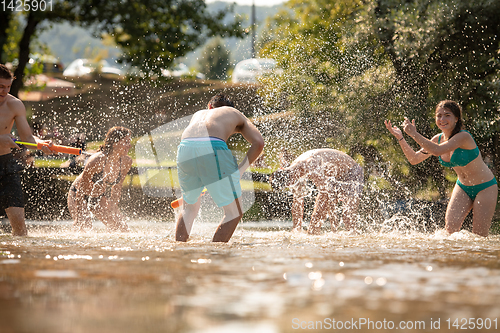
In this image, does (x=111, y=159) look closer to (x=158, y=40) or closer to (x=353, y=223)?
(x=353, y=223)

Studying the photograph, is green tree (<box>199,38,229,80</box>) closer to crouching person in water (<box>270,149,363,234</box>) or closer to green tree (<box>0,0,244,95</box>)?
green tree (<box>0,0,244,95</box>)

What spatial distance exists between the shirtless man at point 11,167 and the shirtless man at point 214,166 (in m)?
1.51

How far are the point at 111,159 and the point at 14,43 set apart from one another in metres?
16.8

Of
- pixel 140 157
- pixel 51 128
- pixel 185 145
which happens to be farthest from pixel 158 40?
pixel 185 145

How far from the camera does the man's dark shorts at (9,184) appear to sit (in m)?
5.63

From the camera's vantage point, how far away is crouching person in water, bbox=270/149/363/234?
7.14m

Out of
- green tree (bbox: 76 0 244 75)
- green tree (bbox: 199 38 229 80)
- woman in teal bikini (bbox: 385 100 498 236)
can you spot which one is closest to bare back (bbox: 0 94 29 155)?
woman in teal bikini (bbox: 385 100 498 236)

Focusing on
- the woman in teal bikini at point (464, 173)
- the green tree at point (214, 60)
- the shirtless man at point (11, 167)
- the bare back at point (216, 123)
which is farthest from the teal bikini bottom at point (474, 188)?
the green tree at point (214, 60)

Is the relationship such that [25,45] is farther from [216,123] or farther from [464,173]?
[464,173]

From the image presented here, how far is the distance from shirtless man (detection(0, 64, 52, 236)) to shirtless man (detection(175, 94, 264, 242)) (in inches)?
59.5

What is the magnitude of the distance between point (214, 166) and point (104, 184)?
7.95 ft

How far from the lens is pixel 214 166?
4.97 m

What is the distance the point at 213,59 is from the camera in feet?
177

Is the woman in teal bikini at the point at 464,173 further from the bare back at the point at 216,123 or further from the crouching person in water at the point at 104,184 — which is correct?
the crouching person in water at the point at 104,184
